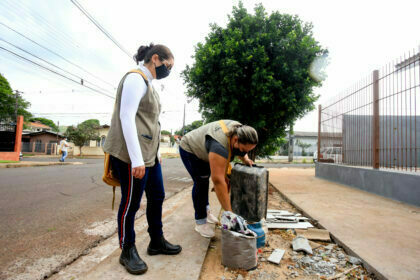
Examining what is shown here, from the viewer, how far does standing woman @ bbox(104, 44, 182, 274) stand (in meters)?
1.65

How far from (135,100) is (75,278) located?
1327 mm

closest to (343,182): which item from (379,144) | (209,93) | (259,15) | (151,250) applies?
(379,144)

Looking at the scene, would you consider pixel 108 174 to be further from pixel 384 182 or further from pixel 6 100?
pixel 6 100

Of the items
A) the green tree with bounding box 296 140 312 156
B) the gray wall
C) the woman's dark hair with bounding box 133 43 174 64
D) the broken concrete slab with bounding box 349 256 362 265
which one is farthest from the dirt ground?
the green tree with bounding box 296 140 312 156

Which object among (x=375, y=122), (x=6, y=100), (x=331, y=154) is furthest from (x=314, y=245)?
(x=6, y=100)

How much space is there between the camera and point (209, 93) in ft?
21.4

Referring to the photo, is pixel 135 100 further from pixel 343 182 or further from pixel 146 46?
pixel 343 182

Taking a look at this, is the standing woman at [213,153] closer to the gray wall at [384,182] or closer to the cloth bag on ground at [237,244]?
the cloth bag on ground at [237,244]

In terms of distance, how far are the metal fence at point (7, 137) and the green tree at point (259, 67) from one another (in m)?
15.5

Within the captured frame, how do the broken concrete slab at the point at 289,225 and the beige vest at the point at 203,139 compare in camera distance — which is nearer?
the beige vest at the point at 203,139

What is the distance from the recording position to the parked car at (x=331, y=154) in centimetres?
784

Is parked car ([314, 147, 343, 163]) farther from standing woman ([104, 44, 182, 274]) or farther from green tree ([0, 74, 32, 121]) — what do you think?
green tree ([0, 74, 32, 121])

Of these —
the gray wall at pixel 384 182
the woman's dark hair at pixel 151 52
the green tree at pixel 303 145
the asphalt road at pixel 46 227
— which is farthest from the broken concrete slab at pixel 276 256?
the green tree at pixel 303 145

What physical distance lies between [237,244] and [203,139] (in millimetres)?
1079
